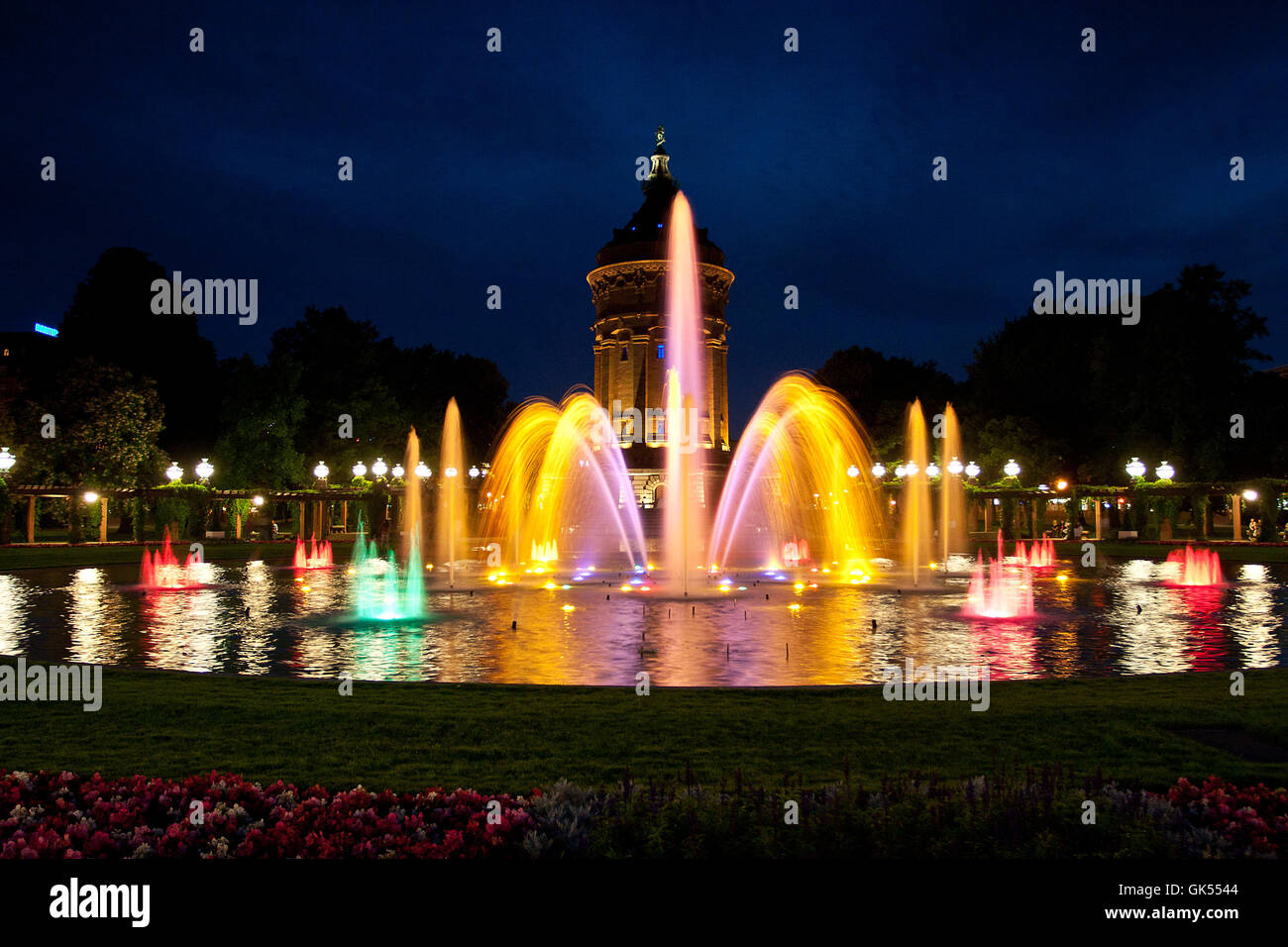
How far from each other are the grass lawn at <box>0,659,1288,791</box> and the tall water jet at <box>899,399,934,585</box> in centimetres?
2339

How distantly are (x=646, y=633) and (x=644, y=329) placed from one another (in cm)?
7689

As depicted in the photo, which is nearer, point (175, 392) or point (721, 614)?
point (721, 614)

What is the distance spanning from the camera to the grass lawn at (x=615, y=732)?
7633 mm

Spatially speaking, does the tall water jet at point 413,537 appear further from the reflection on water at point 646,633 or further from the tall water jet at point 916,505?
the tall water jet at point 916,505

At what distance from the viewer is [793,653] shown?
14258 mm

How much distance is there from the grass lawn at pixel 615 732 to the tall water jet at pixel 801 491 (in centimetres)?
1834

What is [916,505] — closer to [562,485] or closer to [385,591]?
[385,591]

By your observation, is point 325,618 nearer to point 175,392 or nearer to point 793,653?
point 793,653

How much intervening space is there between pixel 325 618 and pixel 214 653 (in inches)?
176

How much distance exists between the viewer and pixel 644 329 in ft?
300

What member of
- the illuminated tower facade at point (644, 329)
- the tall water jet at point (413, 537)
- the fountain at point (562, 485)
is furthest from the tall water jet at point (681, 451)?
the illuminated tower facade at point (644, 329)

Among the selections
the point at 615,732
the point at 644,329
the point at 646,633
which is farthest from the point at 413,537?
the point at 644,329

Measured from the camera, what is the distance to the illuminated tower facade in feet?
297
